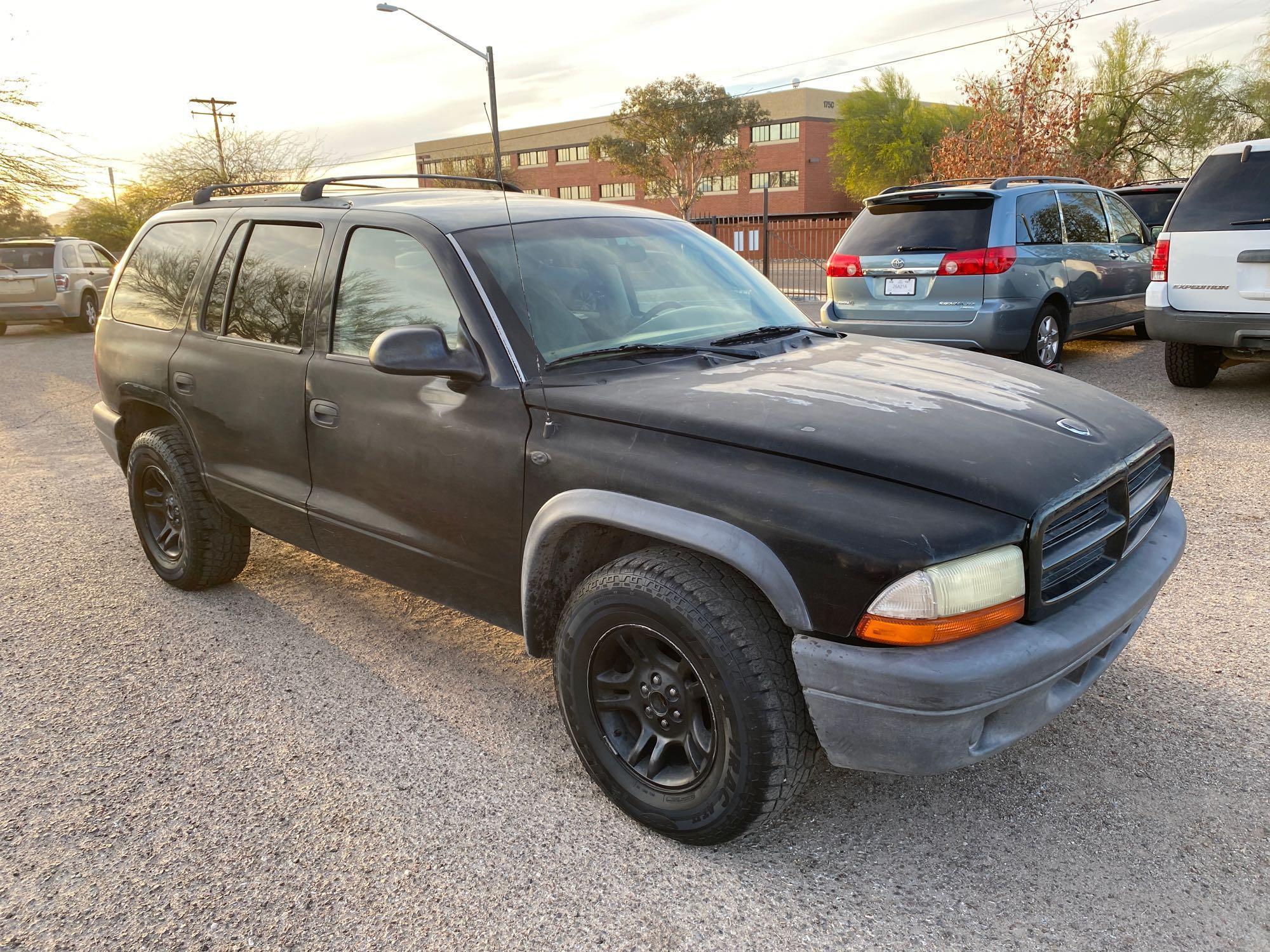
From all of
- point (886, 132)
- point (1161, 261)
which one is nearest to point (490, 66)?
point (1161, 261)

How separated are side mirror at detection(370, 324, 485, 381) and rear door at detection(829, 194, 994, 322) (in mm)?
6337

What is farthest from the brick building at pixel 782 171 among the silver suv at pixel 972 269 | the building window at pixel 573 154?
the silver suv at pixel 972 269

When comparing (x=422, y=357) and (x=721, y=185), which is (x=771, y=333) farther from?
(x=721, y=185)

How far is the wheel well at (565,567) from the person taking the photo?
283 centimetres

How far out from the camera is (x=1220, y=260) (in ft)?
23.6

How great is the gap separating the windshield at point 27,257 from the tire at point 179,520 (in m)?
15.0

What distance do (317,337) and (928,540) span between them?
7.94ft

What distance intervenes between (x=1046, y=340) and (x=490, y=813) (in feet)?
25.3

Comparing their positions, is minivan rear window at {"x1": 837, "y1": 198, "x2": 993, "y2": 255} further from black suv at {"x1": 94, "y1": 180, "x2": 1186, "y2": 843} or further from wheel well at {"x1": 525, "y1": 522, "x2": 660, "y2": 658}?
wheel well at {"x1": 525, "y1": 522, "x2": 660, "y2": 658}

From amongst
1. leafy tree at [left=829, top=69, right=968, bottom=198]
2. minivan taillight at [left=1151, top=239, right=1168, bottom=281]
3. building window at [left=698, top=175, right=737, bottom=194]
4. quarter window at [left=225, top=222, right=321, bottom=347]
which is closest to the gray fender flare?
quarter window at [left=225, top=222, right=321, bottom=347]

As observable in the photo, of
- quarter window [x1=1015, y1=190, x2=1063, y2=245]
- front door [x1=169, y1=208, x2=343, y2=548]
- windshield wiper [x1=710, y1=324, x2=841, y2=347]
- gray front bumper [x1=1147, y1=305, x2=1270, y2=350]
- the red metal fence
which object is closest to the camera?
windshield wiper [x1=710, y1=324, x2=841, y2=347]

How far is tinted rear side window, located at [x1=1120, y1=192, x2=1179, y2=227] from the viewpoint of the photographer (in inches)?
546

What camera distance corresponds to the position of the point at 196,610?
4.39 m

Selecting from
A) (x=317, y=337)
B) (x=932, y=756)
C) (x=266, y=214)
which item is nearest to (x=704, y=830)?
(x=932, y=756)
